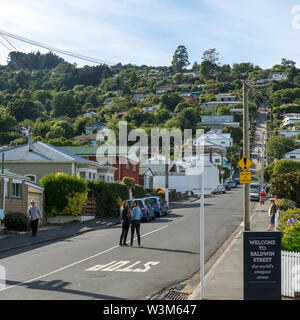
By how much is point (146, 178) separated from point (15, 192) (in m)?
37.6

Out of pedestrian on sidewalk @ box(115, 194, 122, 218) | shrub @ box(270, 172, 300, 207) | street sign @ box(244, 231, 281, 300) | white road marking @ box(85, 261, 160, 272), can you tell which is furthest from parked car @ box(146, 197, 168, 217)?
street sign @ box(244, 231, 281, 300)

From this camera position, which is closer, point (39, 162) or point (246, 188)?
point (246, 188)

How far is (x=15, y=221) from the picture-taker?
85.0 feet

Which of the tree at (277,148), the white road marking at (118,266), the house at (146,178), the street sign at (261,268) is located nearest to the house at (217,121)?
the tree at (277,148)

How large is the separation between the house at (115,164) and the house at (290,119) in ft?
353

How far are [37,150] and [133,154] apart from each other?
19185mm

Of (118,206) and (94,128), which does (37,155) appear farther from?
(94,128)

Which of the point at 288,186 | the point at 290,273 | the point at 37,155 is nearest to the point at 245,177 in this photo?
the point at 290,273

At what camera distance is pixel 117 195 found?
39.3 meters

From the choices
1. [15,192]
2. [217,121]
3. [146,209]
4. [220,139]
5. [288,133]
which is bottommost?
[146,209]

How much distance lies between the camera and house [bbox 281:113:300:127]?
156700mm
